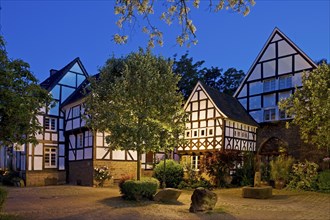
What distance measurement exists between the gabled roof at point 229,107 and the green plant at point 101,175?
8876 millimetres

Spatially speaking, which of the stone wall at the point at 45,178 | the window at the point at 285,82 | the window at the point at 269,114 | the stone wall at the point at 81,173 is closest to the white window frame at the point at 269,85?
the window at the point at 285,82

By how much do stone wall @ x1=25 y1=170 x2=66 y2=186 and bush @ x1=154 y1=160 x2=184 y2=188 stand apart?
25.8ft

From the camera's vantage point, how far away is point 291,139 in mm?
25859

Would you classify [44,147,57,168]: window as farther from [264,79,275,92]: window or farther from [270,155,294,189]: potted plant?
[264,79,275,92]: window

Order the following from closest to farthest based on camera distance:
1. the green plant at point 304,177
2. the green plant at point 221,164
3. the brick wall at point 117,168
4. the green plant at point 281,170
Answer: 1. the green plant at point 304,177
2. the green plant at point 281,170
3. the green plant at point 221,164
4. the brick wall at point 117,168

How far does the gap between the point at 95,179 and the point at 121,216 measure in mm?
12273

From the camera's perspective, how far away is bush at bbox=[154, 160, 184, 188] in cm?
2385

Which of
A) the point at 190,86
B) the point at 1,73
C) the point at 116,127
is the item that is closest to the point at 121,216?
the point at 116,127

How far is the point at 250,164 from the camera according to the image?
24.1 metres

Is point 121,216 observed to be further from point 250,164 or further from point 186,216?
point 250,164

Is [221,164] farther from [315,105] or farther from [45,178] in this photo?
[45,178]

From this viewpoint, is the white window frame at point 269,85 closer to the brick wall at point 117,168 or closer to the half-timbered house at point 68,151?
the half-timbered house at point 68,151

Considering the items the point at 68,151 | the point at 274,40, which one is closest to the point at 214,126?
the point at 274,40

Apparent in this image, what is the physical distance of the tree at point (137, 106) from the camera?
50.8 ft
